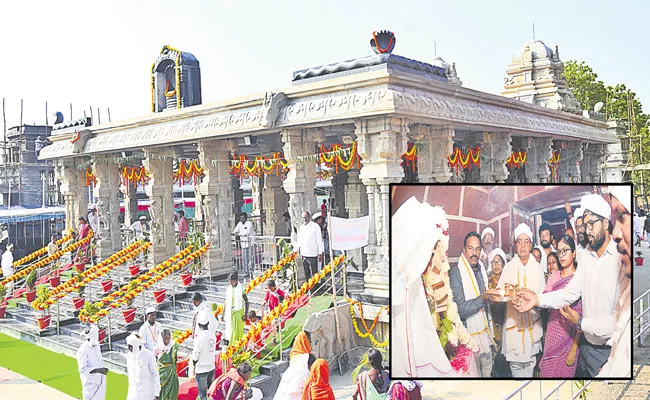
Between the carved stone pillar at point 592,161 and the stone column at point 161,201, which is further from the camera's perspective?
the carved stone pillar at point 592,161

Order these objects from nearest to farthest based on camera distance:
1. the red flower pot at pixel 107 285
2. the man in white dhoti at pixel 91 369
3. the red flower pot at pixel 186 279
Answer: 1. the man in white dhoti at pixel 91 369
2. the red flower pot at pixel 186 279
3. the red flower pot at pixel 107 285

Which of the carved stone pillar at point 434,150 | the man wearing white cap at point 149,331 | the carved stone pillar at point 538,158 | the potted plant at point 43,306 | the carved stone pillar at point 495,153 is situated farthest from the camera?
the carved stone pillar at point 538,158

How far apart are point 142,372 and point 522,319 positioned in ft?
18.0

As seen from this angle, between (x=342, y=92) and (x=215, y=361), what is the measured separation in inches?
192

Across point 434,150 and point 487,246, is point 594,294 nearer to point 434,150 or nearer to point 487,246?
point 487,246

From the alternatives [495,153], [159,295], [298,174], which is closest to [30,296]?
[159,295]

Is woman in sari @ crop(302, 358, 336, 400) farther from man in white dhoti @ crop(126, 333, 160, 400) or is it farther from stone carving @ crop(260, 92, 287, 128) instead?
stone carving @ crop(260, 92, 287, 128)

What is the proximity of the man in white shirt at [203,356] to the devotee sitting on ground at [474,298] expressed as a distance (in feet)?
15.7

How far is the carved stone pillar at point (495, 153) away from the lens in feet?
44.5

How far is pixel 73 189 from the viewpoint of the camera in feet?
59.0

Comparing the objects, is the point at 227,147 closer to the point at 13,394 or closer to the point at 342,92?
the point at 342,92

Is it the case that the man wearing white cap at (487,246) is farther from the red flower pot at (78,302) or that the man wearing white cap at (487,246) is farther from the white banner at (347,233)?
the red flower pot at (78,302)

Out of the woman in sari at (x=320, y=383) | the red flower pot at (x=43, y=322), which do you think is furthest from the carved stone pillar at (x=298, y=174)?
the red flower pot at (x=43, y=322)

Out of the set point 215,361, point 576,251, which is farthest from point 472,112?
point 576,251
